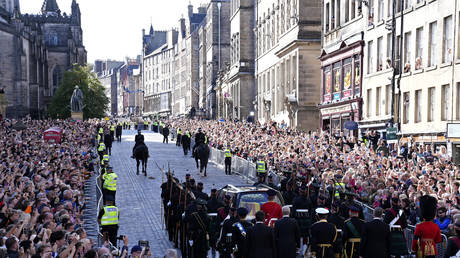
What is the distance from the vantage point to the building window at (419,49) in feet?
98.9

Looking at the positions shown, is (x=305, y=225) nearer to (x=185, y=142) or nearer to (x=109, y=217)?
Answer: (x=109, y=217)

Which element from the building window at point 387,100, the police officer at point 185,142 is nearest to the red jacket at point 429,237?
the building window at point 387,100

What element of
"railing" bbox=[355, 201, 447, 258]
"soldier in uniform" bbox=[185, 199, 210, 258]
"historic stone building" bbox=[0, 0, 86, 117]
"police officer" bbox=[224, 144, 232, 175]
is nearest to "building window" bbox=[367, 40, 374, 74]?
"police officer" bbox=[224, 144, 232, 175]

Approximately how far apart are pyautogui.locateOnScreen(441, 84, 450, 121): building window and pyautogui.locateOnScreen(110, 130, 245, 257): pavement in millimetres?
9076

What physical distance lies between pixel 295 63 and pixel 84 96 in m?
42.4

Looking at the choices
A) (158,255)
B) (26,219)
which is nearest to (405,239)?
(158,255)

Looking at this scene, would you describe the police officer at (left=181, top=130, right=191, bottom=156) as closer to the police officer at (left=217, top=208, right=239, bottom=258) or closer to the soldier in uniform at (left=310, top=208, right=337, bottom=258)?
the police officer at (left=217, top=208, right=239, bottom=258)

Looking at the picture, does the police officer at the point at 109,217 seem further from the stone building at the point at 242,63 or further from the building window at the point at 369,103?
the stone building at the point at 242,63

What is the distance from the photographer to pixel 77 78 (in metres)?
84.3

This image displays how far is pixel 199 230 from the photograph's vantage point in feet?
43.0

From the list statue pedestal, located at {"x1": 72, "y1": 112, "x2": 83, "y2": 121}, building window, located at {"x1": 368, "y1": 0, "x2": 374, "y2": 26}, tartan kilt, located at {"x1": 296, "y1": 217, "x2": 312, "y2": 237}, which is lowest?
tartan kilt, located at {"x1": 296, "y1": 217, "x2": 312, "y2": 237}

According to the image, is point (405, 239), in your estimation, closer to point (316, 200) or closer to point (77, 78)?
point (316, 200)

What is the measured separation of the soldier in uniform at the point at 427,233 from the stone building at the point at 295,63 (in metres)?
36.8

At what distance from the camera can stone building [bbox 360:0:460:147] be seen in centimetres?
2747
